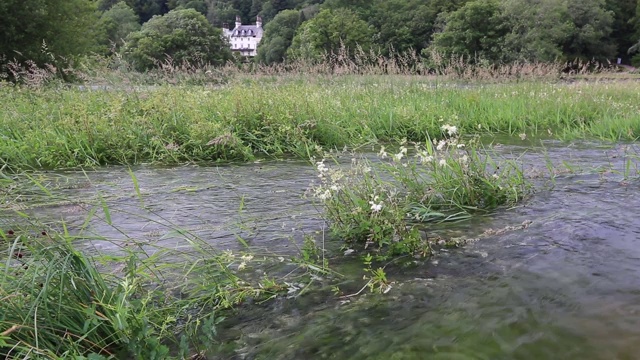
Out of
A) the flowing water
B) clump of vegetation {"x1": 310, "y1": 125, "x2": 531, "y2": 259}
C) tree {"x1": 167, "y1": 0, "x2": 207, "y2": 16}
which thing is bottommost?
the flowing water

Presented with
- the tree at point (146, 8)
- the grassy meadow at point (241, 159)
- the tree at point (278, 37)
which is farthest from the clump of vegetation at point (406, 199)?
the tree at point (146, 8)

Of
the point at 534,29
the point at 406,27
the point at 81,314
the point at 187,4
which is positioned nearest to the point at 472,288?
the point at 81,314

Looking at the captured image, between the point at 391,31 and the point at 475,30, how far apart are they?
63.7 feet

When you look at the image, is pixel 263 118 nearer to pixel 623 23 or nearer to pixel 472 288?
pixel 472 288

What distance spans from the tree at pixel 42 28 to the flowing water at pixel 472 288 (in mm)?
24915

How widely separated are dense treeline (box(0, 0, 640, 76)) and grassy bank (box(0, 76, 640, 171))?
19524mm

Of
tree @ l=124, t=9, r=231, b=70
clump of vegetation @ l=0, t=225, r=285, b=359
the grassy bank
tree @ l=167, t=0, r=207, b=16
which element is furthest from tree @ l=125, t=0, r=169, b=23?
clump of vegetation @ l=0, t=225, r=285, b=359

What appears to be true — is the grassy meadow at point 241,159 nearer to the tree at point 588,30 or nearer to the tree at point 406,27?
the tree at point 588,30

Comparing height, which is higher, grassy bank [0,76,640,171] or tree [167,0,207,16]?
tree [167,0,207,16]

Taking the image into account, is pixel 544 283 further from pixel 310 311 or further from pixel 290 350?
pixel 290 350

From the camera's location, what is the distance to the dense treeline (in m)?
27.5

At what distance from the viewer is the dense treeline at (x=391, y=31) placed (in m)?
27.5

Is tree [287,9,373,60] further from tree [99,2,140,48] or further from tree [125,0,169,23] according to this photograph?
tree [125,0,169,23]

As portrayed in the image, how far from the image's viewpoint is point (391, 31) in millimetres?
71812
